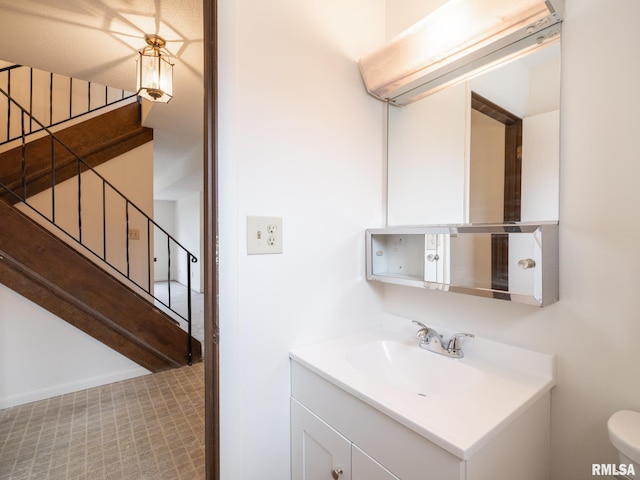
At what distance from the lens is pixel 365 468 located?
79 centimetres

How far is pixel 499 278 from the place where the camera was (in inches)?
37.5

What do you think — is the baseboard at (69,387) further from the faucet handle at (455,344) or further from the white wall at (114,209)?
the faucet handle at (455,344)

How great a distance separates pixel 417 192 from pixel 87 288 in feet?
8.23

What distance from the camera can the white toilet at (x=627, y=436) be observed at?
0.63 meters

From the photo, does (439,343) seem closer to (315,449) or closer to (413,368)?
(413,368)

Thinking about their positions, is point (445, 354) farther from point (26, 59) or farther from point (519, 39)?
point (26, 59)

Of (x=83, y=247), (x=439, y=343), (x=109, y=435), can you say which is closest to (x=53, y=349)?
(x=83, y=247)

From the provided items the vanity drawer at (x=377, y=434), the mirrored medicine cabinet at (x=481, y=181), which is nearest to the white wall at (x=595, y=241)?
the mirrored medicine cabinet at (x=481, y=181)

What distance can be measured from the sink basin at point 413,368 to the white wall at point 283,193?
6.0 inches

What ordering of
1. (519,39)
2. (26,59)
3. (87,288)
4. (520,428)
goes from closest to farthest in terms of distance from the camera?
(520,428) → (519,39) → (26,59) → (87,288)

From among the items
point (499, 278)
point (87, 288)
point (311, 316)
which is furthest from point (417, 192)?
point (87, 288)

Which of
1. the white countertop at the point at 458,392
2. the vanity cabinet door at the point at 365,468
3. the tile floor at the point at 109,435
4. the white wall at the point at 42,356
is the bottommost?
the tile floor at the point at 109,435

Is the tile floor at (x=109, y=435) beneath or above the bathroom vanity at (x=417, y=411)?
beneath

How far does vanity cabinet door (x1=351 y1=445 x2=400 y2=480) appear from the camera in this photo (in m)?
0.74
